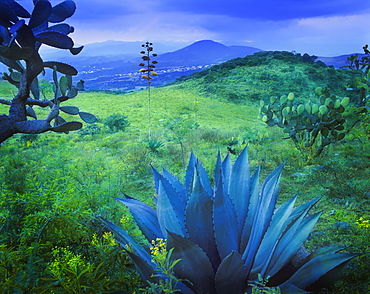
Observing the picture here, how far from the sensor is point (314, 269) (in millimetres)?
1341

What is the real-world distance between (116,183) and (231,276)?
8.30 ft

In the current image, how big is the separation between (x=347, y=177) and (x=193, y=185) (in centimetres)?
286

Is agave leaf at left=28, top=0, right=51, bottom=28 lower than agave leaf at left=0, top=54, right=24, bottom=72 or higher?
higher

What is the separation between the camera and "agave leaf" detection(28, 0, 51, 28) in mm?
1237

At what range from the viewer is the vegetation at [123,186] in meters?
1.27

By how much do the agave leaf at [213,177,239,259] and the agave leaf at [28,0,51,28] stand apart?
1021 mm

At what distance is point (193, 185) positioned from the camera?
1315mm

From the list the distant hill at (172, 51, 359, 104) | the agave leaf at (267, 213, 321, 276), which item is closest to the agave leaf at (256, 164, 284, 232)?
the agave leaf at (267, 213, 321, 276)

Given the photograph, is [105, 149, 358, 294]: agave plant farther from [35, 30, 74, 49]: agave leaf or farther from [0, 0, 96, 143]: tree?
[35, 30, 74, 49]: agave leaf

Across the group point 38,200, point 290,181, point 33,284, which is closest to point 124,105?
point 290,181

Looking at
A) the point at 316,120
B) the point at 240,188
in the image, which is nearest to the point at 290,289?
the point at 240,188

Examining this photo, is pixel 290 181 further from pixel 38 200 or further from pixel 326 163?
pixel 38 200

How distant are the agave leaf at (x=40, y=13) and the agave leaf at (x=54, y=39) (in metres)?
0.05

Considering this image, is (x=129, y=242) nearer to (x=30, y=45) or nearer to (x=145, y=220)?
(x=145, y=220)
